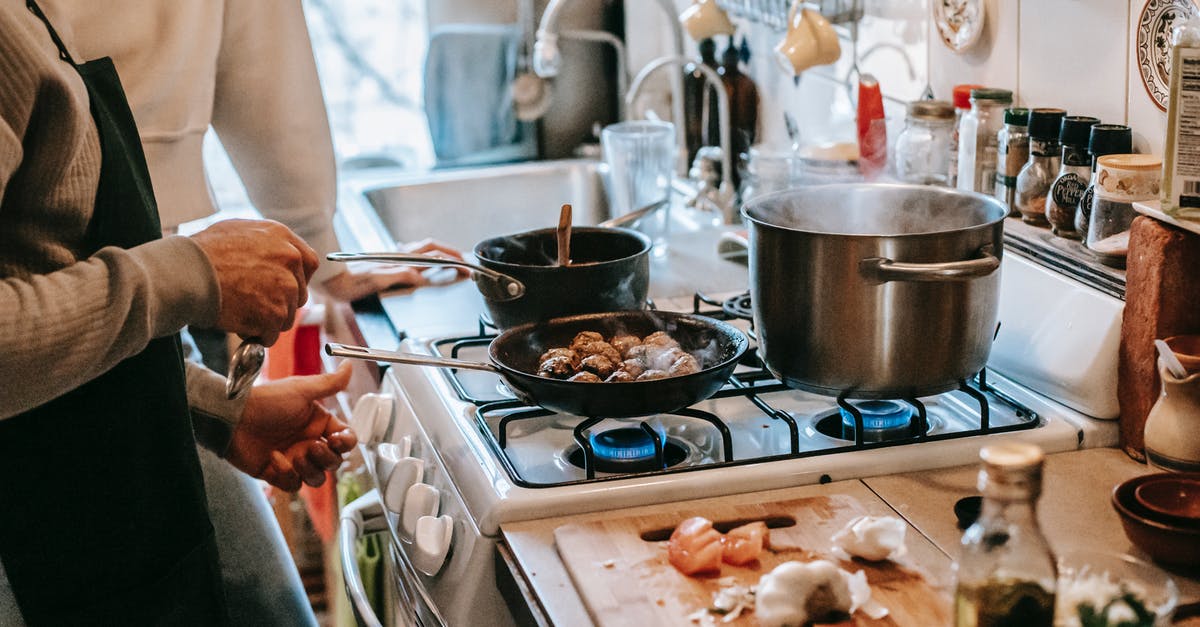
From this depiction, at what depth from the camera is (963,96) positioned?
146 centimetres

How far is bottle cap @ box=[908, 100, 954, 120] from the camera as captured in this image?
59.3 inches

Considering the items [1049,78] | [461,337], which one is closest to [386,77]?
[461,337]

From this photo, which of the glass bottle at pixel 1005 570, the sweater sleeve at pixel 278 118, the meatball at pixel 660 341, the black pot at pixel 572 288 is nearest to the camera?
the glass bottle at pixel 1005 570

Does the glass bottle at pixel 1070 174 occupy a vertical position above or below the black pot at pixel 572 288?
above

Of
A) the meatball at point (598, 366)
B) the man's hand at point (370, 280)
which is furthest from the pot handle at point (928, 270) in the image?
the man's hand at point (370, 280)

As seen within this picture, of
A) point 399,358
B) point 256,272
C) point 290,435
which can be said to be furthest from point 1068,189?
point 290,435

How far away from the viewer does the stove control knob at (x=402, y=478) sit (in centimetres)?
119

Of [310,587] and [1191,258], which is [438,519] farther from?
[310,587]

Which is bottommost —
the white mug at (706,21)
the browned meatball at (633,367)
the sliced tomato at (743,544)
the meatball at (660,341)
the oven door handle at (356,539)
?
the oven door handle at (356,539)

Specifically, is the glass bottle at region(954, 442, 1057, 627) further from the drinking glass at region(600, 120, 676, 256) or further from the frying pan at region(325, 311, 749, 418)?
the drinking glass at region(600, 120, 676, 256)

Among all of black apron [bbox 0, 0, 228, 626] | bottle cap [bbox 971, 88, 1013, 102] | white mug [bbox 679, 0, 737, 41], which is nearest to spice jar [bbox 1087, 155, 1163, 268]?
bottle cap [bbox 971, 88, 1013, 102]

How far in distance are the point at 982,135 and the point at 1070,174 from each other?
0.63 feet

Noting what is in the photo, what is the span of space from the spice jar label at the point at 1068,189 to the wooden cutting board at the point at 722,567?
1.48ft

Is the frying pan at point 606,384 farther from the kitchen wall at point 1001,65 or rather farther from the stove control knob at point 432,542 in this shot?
the kitchen wall at point 1001,65
